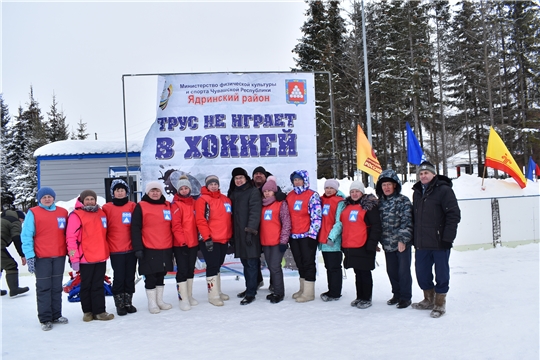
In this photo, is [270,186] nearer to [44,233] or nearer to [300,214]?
[300,214]

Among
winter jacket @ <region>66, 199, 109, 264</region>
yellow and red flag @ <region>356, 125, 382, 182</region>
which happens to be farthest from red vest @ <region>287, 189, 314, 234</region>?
yellow and red flag @ <region>356, 125, 382, 182</region>

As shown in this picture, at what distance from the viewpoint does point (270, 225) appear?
5.53m

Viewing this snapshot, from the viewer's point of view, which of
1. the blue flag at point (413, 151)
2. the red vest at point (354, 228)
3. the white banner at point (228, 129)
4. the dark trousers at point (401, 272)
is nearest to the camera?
the dark trousers at point (401, 272)

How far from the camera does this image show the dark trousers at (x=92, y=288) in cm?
490

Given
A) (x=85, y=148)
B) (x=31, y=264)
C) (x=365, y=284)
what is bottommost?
(x=365, y=284)

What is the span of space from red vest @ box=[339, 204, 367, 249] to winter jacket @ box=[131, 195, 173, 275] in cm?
218

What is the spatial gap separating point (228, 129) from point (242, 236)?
192 centimetres

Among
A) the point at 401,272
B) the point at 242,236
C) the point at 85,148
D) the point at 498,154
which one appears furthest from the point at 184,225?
the point at 85,148

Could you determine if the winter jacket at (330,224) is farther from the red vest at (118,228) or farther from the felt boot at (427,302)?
the red vest at (118,228)

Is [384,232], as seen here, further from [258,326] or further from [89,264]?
[89,264]

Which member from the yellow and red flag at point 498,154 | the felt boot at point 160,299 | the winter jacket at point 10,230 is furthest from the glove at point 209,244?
the yellow and red flag at point 498,154

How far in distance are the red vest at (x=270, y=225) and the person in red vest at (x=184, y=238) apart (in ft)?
2.82

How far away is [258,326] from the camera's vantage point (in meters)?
4.59

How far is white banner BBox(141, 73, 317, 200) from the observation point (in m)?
6.61
